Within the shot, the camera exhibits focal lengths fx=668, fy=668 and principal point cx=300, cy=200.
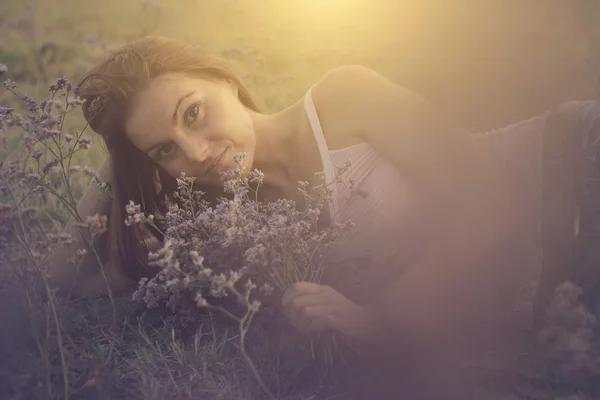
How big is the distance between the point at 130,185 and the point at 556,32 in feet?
5.04

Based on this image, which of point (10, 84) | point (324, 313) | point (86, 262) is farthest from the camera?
point (86, 262)

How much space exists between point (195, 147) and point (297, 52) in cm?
47

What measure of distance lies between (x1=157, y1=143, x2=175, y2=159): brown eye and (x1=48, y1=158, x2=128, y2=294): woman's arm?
186 millimetres

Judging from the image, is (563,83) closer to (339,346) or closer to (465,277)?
(465,277)

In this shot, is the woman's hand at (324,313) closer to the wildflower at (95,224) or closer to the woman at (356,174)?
the woman at (356,174)

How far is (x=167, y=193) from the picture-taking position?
7.36 ft

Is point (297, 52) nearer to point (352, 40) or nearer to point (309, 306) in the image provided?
point (352, 40)

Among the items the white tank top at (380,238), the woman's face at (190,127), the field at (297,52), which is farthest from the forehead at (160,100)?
the white tank top at (380,238)

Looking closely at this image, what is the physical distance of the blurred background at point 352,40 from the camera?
2.22 meters

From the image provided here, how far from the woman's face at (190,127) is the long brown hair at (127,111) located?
30mm

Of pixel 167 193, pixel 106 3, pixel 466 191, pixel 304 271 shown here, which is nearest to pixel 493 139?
pixel 466 191

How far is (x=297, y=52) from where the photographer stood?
7.33 feet

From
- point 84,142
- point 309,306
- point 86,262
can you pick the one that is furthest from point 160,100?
point 309,306

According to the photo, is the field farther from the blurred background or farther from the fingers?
the fingers
